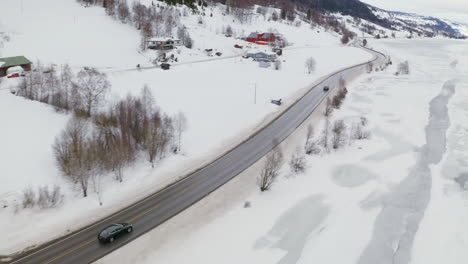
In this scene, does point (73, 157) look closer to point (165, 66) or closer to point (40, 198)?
point (40, 198)

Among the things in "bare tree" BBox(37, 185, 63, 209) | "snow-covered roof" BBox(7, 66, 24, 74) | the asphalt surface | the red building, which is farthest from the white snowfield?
the red building

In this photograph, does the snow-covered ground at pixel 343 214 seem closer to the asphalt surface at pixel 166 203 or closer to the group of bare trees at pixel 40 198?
the asphalt surface at pixel 166 203

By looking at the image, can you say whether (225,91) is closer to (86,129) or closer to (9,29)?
(86,129)

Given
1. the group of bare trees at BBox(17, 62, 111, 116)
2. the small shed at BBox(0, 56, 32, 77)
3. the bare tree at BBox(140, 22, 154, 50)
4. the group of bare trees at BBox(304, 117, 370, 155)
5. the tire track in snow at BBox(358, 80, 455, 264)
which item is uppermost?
the bare tree at BBox(140, 22, 154, 50)

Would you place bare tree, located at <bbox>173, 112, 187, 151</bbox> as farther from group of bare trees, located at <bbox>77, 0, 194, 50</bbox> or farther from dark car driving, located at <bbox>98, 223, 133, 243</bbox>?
group of bare trees, located at <bbox>77, 0, 194, 50</bbox>

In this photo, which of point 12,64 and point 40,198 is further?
point 12,64

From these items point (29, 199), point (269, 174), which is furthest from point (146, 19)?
point (29, 199)

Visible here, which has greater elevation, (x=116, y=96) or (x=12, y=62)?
(x=12, y=62)
